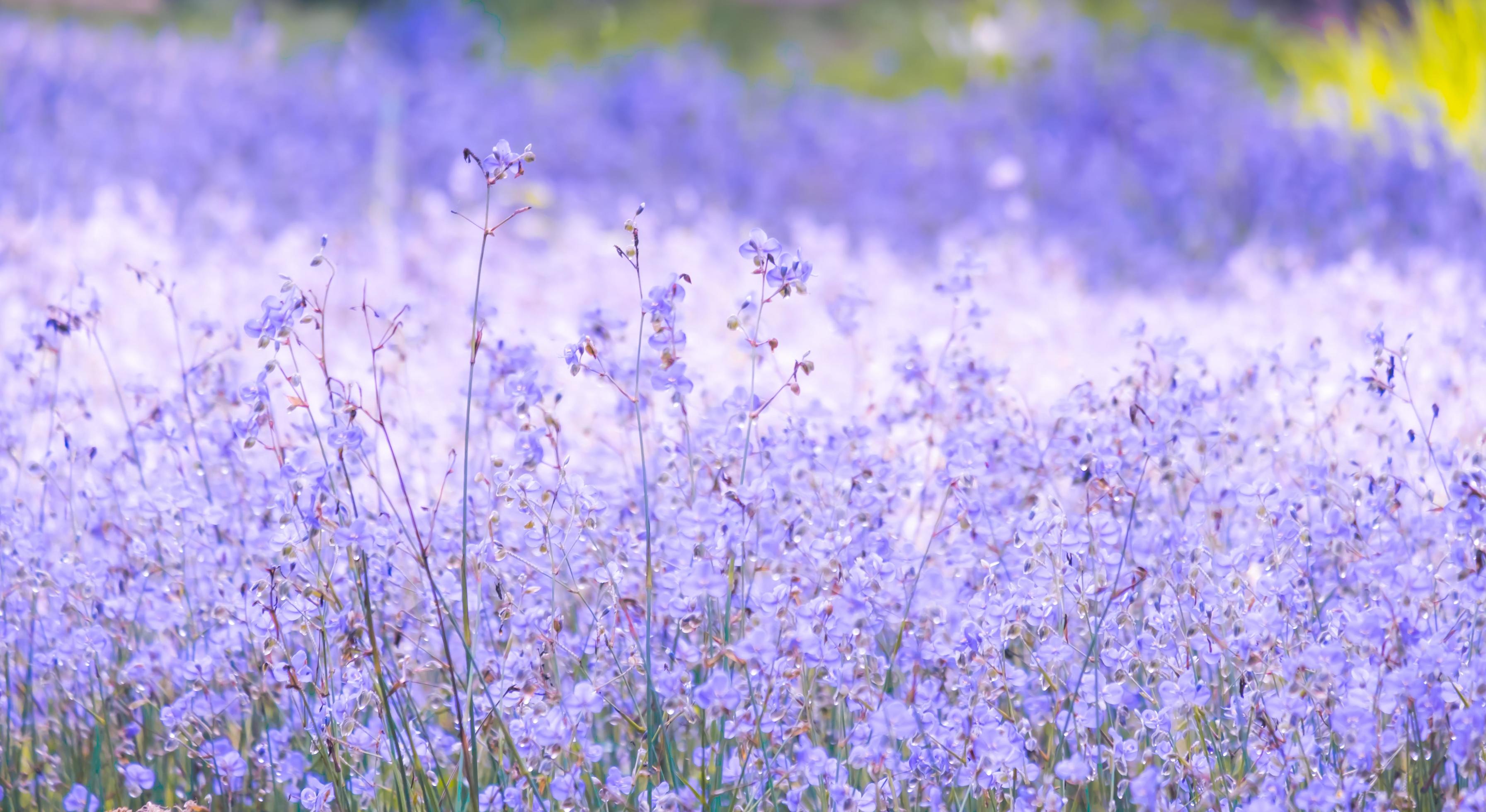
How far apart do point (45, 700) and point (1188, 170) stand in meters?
5.36

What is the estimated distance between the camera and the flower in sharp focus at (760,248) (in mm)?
1563

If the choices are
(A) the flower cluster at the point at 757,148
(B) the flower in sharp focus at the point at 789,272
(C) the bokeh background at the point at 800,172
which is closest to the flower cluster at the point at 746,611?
(B) the flower in sharp focus at the point at 789,272

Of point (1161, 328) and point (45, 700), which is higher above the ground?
point (1161, 328)

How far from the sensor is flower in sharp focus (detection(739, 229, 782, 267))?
5.13 ft

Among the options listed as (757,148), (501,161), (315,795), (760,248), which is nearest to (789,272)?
(760,248)

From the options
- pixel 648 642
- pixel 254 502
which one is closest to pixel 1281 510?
pixel 648 642

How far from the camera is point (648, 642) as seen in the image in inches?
60.4

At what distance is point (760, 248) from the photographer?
1.57m

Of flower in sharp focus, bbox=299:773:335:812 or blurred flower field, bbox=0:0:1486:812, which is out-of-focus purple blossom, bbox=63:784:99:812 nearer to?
blurred flower field, bbox=0:0:1486:812

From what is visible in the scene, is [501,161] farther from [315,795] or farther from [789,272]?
[315,795]

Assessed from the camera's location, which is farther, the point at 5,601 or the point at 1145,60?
the point at 1145,60

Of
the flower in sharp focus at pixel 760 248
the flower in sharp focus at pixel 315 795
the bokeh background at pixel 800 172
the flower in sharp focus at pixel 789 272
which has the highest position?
the bokeh background at pixel 800 172

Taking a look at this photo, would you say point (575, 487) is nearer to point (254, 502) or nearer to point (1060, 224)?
point (254, 502)

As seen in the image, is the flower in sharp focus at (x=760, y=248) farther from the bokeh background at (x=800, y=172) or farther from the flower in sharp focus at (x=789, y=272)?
the bokeh background at (x=800, y=172)
